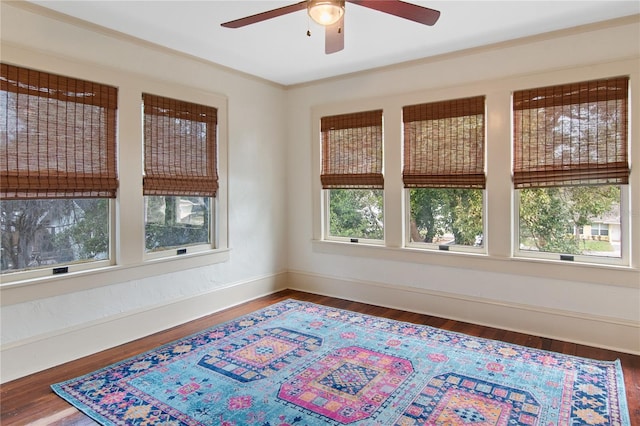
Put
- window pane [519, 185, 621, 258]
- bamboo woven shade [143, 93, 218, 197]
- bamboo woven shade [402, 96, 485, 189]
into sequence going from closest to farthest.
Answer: window pane [519, 185, 621, 258]
bamboo woven shade [143, 93, 218, 197]
bamboo woven shade [402, 96, 485, 189]

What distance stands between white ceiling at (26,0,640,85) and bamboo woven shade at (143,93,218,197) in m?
0.60

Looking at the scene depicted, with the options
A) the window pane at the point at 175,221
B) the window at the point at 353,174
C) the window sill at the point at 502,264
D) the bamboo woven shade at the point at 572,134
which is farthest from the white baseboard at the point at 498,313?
the window pane at the point at 175,221

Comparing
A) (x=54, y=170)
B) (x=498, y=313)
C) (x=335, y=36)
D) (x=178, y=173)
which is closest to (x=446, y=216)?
(x=498, y=313)

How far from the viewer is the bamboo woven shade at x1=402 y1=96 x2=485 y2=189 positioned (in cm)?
399

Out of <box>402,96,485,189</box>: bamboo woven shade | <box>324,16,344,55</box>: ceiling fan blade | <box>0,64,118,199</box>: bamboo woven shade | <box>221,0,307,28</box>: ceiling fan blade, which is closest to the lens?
<box>221,0,307,28</box>: ceiling fan blade

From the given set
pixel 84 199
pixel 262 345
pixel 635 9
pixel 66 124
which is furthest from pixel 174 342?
pixel 635 9

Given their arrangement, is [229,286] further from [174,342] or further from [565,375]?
[565,375]

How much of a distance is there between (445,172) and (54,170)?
355 centimetres

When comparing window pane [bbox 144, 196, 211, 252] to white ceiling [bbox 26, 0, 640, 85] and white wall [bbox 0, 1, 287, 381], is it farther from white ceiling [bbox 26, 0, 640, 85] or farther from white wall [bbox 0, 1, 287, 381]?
white ceiling [bbox 26, 0, 640, 85]

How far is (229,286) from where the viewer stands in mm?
4613

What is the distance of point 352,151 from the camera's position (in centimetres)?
484

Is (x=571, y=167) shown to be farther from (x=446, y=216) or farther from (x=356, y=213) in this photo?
(x=356, y=213)

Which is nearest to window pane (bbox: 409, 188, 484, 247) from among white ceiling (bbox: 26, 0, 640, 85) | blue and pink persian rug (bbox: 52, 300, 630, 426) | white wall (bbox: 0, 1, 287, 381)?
blue and pink persian rug (bbox: 52, 300, 630, 426)

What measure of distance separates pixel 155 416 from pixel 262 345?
1151 mm
